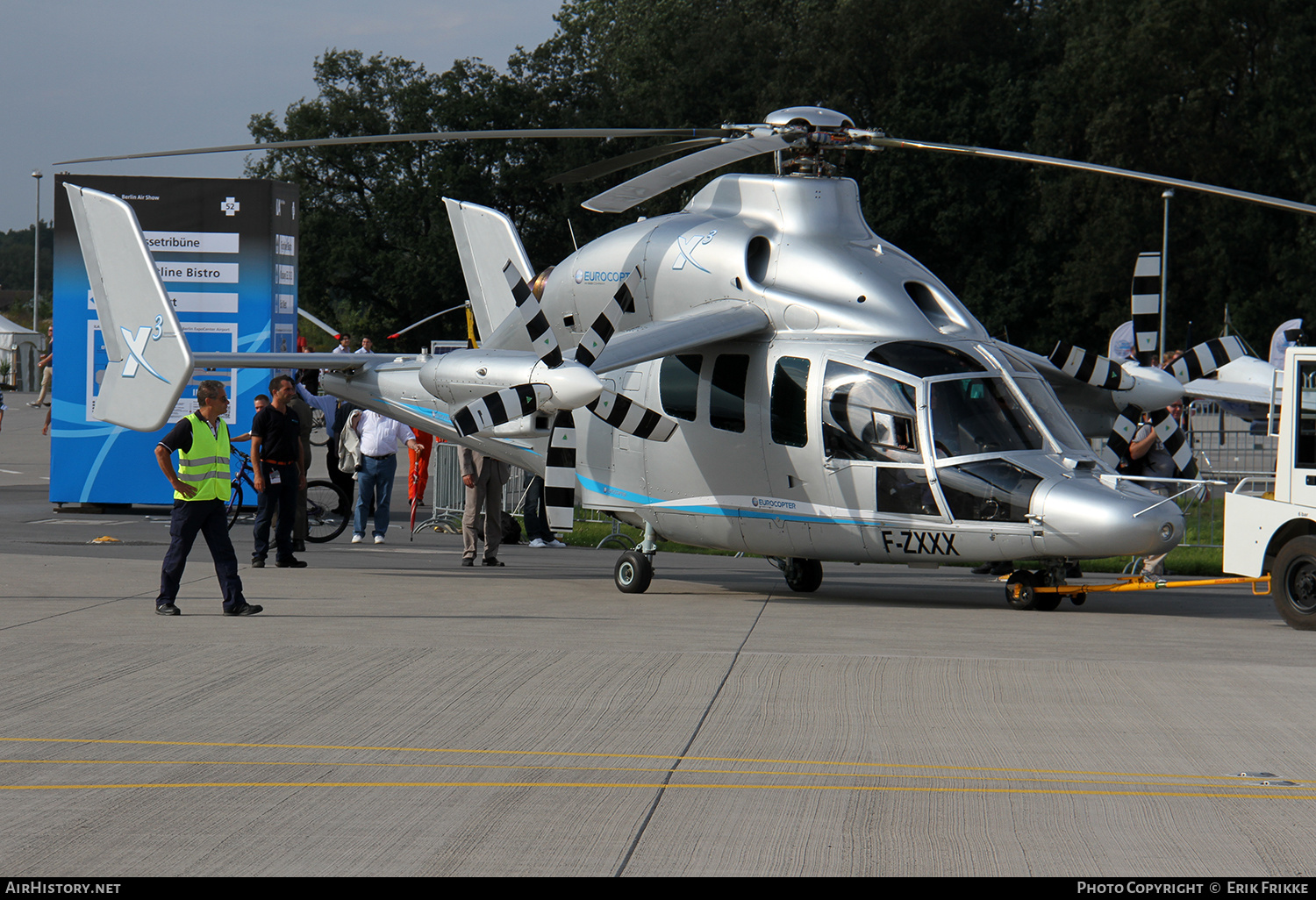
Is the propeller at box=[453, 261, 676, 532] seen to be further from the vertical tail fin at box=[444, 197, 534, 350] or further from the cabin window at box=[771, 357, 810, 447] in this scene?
the vertical tail fin at box=[444, 197, 534, 350]

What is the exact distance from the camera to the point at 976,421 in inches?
482

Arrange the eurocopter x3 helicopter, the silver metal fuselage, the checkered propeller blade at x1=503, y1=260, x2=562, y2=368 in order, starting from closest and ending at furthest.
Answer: the silver metal fuselage
the eurocopter x3 helicopter
the checkered propeller blade at x1=503, y1=260, x2=562, y2=368

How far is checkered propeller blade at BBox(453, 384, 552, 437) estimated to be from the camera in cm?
1238

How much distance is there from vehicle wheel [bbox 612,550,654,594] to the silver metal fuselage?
0.42 meters

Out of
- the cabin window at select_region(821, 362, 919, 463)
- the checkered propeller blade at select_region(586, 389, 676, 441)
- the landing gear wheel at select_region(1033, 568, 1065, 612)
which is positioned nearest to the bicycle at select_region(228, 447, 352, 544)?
the checkered propeller blade at select_region(586, 389, 676, 441)

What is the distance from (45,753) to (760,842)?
362cm

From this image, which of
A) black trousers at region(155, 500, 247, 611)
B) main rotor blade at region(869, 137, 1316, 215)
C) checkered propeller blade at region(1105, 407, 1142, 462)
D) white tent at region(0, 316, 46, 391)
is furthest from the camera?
white tent at region(0, 316, 46, 391)

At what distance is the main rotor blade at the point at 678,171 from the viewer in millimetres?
12367

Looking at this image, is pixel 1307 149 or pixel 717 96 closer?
pixel 1307 149

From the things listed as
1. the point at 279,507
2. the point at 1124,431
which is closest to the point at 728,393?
the point at 1124,431

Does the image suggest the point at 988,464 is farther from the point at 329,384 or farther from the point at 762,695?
the point at 329,384

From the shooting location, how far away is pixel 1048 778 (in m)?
6.43

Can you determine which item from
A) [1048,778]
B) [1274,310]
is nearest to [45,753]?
[1048,778]

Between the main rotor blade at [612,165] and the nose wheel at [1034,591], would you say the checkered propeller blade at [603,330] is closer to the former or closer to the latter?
the main rotor blade at [612,165]
